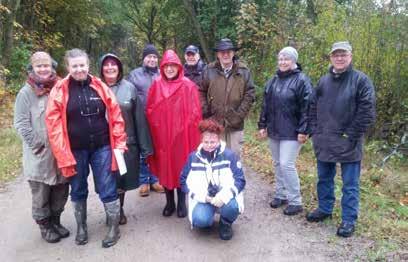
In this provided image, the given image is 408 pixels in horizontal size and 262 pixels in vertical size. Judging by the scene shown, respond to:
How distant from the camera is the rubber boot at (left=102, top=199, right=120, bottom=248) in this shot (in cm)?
462

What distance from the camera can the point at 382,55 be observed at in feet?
26.0

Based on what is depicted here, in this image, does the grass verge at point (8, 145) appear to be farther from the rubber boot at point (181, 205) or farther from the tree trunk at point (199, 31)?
the tree trunk at point (199, 31)

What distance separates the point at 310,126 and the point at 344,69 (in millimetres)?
785

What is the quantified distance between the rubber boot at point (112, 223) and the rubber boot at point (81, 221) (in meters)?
0.22

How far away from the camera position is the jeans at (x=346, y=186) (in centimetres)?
462

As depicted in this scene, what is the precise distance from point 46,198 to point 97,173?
0.61m

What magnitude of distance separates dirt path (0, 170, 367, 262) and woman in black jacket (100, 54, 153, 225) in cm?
60

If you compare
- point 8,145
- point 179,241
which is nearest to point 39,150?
point 179,241

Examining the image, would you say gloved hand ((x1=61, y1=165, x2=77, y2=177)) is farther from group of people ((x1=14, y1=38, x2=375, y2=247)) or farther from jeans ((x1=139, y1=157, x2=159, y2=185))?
jeans ((x1=139, y1=157, x2=159, y2=185))

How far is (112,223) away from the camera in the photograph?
469cm

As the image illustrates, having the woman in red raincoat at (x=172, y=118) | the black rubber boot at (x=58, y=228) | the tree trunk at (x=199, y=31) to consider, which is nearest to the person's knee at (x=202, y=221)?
the woman in red raincoat at (x=172, y=118)

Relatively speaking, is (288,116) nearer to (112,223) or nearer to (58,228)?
(112,223)

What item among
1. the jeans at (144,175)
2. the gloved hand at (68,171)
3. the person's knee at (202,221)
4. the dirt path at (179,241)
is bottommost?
the dirt path at (179,241)

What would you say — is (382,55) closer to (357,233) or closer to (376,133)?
(376,133)
